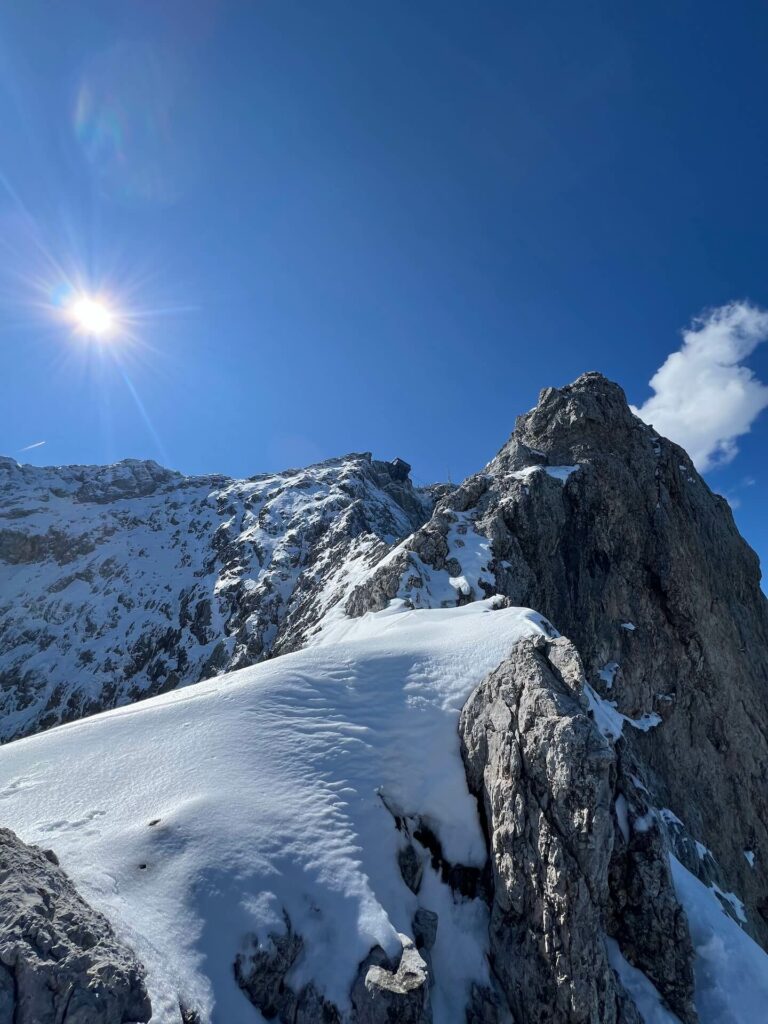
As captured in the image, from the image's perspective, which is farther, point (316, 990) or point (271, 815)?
point (271, 815)

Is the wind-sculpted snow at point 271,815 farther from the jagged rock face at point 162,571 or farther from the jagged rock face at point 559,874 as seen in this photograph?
the jagged rock face at point 162,571

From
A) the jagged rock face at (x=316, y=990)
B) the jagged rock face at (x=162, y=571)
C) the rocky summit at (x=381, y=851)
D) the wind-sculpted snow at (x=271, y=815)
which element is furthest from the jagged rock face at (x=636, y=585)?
the jagged rock face at (x=316, y=990)

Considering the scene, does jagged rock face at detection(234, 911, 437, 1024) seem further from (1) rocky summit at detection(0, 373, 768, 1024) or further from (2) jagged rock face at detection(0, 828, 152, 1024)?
(2) jagged rock face at detection(0, 828, 152, 1024)

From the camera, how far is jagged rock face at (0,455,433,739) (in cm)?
5656

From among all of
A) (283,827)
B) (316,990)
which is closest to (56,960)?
(316,990)

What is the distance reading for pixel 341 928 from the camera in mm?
8484

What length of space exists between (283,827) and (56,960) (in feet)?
14.3

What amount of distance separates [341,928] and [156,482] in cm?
11519

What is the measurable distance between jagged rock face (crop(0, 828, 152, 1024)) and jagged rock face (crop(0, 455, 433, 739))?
27.0 metres

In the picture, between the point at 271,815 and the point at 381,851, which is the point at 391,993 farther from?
the point at 271,815

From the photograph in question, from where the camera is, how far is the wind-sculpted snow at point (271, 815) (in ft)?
25.2

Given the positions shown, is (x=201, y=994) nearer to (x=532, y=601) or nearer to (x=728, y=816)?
(x=532, y=601)

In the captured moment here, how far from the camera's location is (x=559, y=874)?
938 centimetres

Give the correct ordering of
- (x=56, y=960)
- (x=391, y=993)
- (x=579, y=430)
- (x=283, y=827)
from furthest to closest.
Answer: (x=579, y=430), (x=283, y=827), (x=391, y=993), (x=56, y=960)
